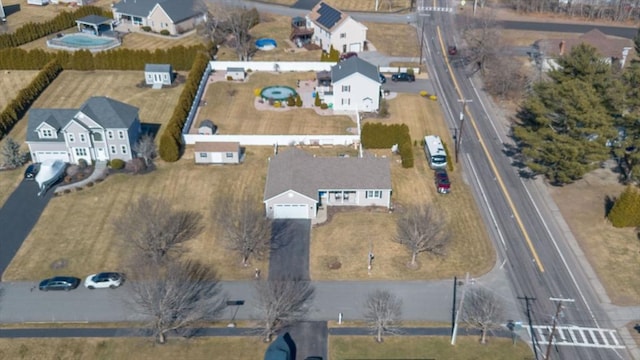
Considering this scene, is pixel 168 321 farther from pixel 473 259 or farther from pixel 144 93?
pixel 144 93

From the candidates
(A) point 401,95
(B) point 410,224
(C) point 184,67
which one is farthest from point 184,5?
(B) point 410,224

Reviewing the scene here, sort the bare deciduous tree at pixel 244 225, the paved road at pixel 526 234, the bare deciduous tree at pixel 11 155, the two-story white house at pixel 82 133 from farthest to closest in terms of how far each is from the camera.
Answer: the bare deciduous tree at pixel 11 155 < the two-story white house at pixel 82 133 < the bare deciduous tree at pixel 244 225 < the paved road at pixel 526 234

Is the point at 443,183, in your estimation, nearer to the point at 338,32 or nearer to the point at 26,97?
the point at 338,32

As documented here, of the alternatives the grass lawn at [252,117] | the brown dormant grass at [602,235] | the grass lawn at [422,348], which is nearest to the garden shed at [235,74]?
the grass lawn at [252,117]

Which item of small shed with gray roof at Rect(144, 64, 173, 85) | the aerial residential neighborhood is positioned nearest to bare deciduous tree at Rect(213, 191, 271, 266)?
the aerial residential neighborhood

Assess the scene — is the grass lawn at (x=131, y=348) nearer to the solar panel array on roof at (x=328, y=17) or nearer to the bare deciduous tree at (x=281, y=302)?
the bare deciduous tree at (x=281, y=302)

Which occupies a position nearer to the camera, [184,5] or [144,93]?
[144,93]
